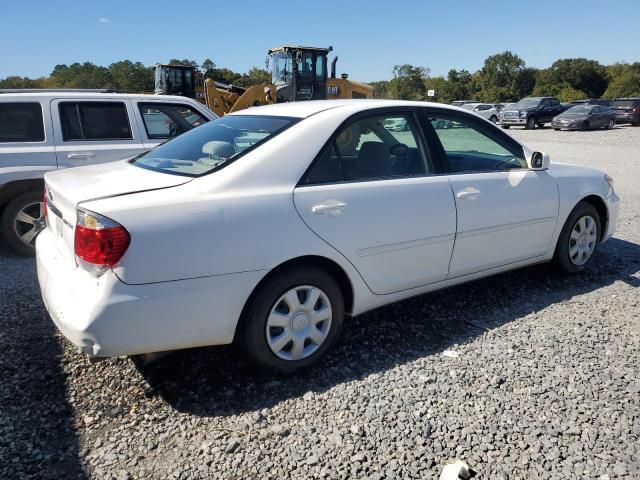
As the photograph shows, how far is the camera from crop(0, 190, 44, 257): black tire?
5.52m

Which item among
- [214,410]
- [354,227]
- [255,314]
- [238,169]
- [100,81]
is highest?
[100,81]

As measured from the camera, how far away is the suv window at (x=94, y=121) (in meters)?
5.82

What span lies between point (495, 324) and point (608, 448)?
4.64ft

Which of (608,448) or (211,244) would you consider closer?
(608,448)

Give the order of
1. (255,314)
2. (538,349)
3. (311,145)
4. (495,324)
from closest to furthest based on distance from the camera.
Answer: (255,314) → (311,145) → (538,349) → (495,324)

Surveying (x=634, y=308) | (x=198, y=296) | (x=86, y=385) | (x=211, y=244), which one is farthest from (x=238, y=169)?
(x=634, y=308)

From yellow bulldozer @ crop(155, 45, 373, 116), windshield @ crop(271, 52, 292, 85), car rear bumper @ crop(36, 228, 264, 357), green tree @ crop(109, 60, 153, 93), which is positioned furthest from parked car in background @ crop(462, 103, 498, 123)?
green tree @ crop(109, 60, 153, 93)

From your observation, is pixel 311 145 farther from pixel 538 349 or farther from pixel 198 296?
pixel 538 349

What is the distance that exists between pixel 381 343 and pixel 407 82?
72.7m

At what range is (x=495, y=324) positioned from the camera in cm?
386

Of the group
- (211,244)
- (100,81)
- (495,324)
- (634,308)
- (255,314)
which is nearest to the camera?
(211,244)

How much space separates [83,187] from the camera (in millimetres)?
2959

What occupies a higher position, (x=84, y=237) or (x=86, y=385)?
(x=84, y=237)

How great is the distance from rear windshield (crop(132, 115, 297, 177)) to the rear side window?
2.67 metres
